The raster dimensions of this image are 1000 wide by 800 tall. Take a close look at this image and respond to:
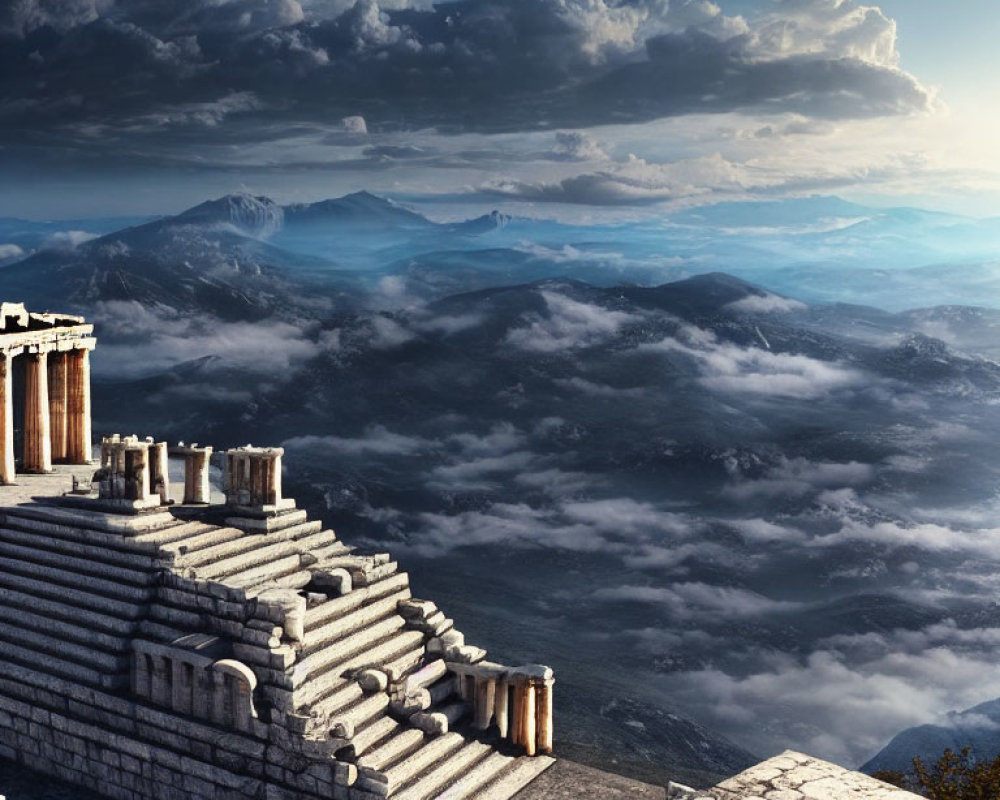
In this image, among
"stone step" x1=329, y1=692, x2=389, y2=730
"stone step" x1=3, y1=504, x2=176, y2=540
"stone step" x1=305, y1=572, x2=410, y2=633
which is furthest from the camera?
"stone step" x1=3, y1=504, x2=176, y2=540

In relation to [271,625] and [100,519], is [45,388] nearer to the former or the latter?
[100,519]

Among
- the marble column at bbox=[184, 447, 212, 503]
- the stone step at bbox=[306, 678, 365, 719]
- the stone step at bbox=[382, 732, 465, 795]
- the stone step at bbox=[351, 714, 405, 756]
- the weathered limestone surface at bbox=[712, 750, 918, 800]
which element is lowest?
the stone step at bbox=[382, 732, 465, 795]

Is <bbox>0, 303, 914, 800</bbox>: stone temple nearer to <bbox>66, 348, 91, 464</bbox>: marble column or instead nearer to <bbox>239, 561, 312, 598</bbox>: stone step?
<bbox>239, 561, 312, 598</bbox>: stone step

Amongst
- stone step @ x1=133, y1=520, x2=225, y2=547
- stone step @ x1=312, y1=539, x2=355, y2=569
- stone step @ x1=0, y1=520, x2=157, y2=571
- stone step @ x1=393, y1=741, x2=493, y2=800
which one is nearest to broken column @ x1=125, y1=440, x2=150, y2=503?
stone step @ x1=133, y1=520, x2=225, y2=547

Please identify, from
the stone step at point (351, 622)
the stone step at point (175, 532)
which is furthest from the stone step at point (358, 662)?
the stone step at point (175, 532)

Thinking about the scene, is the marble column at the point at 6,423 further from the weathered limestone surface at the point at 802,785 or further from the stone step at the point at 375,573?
the weathered limestone surface at the point at 802,785

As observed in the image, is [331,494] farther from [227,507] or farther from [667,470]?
[227,507]

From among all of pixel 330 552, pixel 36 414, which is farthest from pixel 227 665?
pixel 36 414
